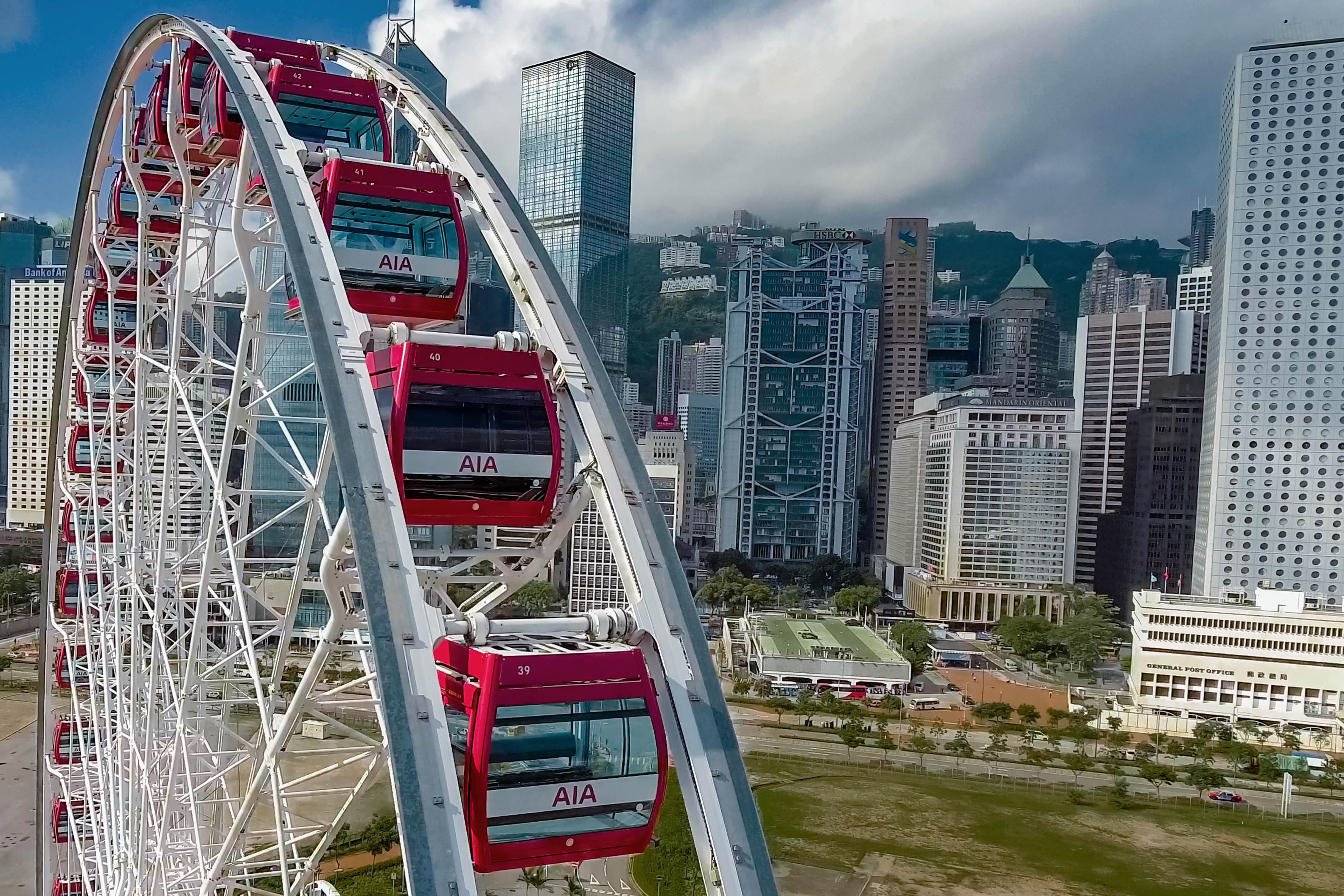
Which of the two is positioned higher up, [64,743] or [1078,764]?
[64,743]

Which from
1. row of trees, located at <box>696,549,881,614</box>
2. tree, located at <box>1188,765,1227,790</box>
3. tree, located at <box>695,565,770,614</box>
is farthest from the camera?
row of trees, located at <box>696,549,881,614</box>

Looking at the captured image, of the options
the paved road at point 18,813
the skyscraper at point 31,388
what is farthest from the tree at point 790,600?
the skyscraper at point 31,388

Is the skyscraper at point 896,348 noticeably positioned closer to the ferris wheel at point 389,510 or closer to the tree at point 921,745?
the tree at point 921,745

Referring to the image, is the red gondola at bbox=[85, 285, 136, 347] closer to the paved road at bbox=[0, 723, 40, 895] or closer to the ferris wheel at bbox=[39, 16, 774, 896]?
the ferris wheel at bbox=[39, 16, 774, 896]

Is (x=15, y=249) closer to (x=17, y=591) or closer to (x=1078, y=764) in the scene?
(x=17, y=591)

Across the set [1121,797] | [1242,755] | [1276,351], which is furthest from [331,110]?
[1276,351]

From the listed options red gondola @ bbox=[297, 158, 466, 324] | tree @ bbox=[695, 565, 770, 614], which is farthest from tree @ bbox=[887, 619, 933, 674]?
red gondola @ bbox=[297, 158, 466, 324]

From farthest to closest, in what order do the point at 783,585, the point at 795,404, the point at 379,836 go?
the point at 795,404, the point at 783,585, the point at 379,836

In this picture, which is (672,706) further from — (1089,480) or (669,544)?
(1089,480)
